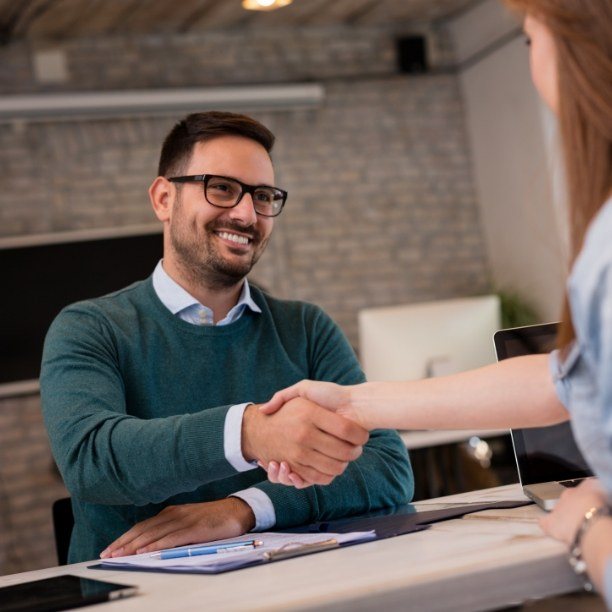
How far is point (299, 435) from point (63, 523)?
0.80 metres

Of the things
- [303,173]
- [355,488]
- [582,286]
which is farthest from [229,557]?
[303,173]

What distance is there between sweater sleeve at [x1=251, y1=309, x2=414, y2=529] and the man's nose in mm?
394

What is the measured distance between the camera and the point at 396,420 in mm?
1616

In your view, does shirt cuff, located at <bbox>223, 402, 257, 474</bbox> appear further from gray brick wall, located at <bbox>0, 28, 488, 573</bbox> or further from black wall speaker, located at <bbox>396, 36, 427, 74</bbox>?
black wall speaker, located at <bbox>396, 36, 427, 74</bbox>

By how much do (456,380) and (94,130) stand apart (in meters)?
5.05

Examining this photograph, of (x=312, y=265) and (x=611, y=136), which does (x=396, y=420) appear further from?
(x=312, y=265)

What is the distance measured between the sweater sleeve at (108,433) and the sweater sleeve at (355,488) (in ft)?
0.69

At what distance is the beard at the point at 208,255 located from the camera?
7.69 feet

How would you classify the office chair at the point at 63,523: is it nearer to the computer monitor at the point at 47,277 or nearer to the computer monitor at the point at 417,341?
the computer monitor at the point at 417,341

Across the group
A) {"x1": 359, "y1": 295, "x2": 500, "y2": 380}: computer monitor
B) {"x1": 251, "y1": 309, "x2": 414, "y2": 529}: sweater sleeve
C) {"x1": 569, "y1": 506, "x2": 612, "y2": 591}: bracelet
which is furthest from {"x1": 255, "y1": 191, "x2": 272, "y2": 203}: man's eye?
{"x1": 359, "y1": 295, "x2": 500, "y2": 380}: computer monitor

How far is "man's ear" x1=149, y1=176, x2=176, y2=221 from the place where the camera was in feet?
8.13

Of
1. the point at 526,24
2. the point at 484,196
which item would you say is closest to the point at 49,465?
the point at 484,196

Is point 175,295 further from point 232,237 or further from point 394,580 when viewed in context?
point 394,580

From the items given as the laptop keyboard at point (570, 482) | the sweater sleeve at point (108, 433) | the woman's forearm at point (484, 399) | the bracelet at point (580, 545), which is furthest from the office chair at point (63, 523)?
the bracelet at point (580, 545)
